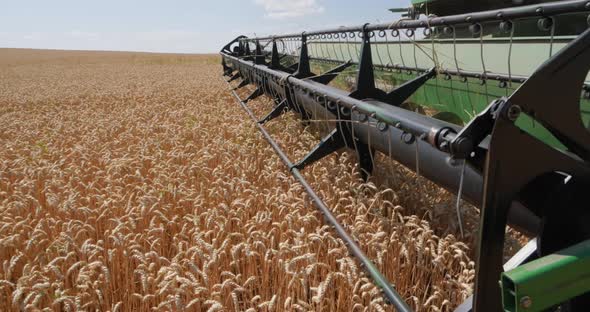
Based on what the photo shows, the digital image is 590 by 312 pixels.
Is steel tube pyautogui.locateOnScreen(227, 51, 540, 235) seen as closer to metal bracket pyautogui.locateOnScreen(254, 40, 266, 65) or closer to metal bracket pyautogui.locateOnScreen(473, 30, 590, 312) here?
metal bracket pyautogui.locateOnScreen(473, 30, 590, 312)

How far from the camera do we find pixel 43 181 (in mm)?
3207

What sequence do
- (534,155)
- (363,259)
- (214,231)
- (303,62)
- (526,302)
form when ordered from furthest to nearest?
(303,62)
(214,231)
(363,259)
(534,155)
(526,302)

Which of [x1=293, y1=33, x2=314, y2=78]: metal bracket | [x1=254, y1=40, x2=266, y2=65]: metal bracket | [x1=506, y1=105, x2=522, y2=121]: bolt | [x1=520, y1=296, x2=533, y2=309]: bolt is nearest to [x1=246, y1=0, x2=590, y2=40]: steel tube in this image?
[x1=506, y1=105, x2=522, y2=121]: bolt

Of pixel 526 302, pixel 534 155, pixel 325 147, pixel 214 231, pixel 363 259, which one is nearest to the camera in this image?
pixel 526 302

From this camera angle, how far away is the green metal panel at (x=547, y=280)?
0.83 metres

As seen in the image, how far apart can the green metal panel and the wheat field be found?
643mm

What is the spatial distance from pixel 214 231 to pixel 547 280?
166 centimetres

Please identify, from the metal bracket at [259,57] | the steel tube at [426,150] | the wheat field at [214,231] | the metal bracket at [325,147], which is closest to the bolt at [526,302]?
the steel tube at [426,150]

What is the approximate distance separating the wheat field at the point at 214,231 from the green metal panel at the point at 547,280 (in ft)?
2.11

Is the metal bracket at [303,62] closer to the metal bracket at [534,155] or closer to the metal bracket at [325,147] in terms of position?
the metal bracket at [325,147]

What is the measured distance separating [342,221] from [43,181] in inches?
90.7

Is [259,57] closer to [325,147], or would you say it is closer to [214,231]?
[325,147]

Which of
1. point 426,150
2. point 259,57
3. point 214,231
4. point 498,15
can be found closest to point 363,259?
point 426,150

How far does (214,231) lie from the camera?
7.32 feet
